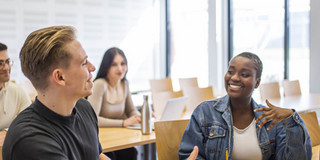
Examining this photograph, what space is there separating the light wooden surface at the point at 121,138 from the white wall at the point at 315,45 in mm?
4150

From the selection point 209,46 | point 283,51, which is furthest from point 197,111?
point 209,46

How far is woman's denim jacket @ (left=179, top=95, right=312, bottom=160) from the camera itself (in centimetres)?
204

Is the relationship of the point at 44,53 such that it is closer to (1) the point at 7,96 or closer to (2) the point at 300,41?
(1) the point at 7,96

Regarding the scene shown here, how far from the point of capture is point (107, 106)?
11.6 ft

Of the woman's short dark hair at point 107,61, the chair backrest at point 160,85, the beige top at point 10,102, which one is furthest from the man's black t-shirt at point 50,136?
the chair backrest at point 160,85

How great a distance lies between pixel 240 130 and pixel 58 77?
1.14 meters

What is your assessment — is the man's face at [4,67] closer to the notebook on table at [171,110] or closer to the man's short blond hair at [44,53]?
the notebook on table at [171,110]

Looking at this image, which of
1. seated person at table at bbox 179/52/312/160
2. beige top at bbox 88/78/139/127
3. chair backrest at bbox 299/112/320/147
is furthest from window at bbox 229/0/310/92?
seated person at table at bbox 179/52/312/160

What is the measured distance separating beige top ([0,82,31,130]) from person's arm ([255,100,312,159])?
6.99ft

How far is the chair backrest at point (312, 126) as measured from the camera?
2633mm

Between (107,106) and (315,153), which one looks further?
(107,106)

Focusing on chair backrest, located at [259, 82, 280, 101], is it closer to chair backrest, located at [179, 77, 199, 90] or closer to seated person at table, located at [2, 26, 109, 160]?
chair backrest, located at [179, 77, 199, 90]

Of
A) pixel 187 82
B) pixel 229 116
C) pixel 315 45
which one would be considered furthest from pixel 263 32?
pixel 229 116

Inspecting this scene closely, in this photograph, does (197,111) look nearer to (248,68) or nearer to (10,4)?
(248,68)
